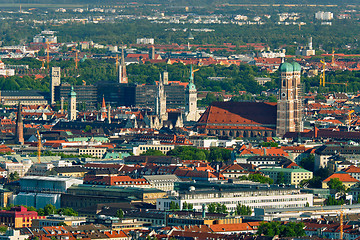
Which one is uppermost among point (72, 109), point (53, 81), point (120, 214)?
point (120, 214)

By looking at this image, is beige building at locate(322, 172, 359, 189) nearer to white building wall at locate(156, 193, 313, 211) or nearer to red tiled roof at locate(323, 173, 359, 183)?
red tiled roof at locate(323, 173, 359, 183)

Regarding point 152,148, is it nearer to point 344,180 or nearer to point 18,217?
point 344,180

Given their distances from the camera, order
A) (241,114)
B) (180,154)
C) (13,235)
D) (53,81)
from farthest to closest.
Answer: (53,81) → (241,114) → (180,154) → (13,235)

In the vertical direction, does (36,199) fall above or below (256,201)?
below

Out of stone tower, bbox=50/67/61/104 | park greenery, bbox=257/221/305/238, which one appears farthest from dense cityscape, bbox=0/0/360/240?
stone tower, bbox=50/67/61/104

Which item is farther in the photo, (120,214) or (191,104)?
(191,104)

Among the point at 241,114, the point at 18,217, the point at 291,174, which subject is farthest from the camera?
the point at 241,114

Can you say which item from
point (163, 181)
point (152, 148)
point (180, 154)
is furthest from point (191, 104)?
point (163, 181)
